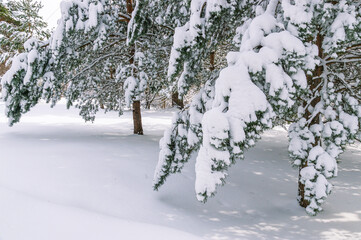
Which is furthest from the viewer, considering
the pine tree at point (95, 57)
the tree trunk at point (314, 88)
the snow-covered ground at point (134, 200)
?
the pine tree at point (95, 57)

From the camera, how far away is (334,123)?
12.9 ft

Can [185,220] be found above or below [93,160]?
below

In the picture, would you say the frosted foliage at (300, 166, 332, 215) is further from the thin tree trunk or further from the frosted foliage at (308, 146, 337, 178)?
the thin tree trunk

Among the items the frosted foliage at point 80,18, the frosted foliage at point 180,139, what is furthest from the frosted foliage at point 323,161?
the frosted foliage at point 80,18

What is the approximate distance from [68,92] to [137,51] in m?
2.53

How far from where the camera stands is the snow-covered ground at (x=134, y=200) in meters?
3.35

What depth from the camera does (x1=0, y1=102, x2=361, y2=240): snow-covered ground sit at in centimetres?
335

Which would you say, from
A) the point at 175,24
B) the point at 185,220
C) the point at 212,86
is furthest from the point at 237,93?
the point at 175,24

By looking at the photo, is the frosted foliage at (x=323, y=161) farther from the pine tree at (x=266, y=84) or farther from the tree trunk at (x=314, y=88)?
the tree trunk at (x=314, y=88)

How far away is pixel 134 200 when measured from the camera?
4.73 m

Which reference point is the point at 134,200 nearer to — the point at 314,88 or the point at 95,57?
the point at 314,88

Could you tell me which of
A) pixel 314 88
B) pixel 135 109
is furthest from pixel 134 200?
pixel 135 109

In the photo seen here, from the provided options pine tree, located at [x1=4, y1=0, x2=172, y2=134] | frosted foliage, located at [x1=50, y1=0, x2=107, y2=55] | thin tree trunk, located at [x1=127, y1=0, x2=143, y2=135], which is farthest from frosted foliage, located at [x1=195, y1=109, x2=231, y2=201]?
thin tree trunk, located at [x1=127, y1=0, x2=143, y2=135]

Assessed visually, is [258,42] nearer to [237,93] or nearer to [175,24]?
[237,93]
